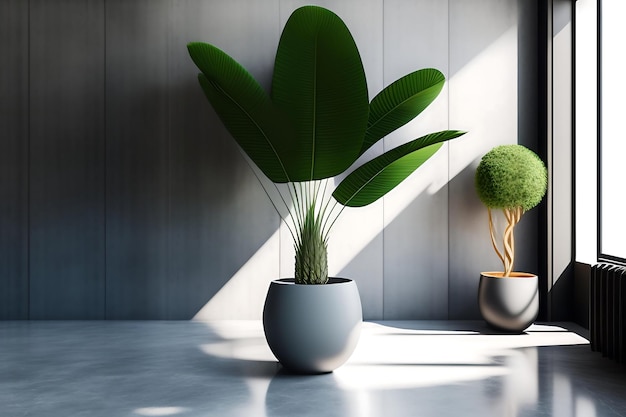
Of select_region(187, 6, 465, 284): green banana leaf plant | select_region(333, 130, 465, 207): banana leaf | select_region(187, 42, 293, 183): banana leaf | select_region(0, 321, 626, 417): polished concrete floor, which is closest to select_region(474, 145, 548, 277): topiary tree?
select_region(333, 130, 465, 207): banana leaf

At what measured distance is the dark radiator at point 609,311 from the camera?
10.4 feet

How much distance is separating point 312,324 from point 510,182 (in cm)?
196

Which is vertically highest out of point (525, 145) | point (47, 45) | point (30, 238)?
point (47, 45)

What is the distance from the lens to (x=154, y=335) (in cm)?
409

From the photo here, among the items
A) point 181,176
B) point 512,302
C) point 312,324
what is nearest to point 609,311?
point 512,302

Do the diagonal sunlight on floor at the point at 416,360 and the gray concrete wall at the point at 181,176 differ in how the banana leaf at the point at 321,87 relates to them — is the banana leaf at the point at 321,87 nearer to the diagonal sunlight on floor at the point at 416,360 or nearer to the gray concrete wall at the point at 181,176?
the diagonal sunlight on floor at the point at 416,360

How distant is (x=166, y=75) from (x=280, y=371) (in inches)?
103

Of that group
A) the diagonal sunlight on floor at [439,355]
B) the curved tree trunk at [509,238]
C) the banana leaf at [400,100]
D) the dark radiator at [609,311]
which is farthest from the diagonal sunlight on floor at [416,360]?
the banana leaf at [400,100]

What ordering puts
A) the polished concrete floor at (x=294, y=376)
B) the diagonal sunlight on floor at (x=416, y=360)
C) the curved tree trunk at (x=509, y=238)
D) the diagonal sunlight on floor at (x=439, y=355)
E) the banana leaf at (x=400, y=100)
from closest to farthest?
the polished concrete floor at (x=294, y=376), the diagonal sunlight on floor at (x=416, y=360), the diagonal sunlight on floor at (x=439, y=355), the banana leaf at (x=400, y=100), the curved tree trunk at (x=509, y=238)

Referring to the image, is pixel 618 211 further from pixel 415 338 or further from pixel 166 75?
pixel 166 75

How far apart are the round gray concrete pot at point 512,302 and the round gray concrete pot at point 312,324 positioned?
58.8 inches

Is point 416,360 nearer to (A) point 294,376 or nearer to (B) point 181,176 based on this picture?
(A) point 294,376

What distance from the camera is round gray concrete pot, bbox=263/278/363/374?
2.94 meters

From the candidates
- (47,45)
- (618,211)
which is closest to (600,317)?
(618,211)
